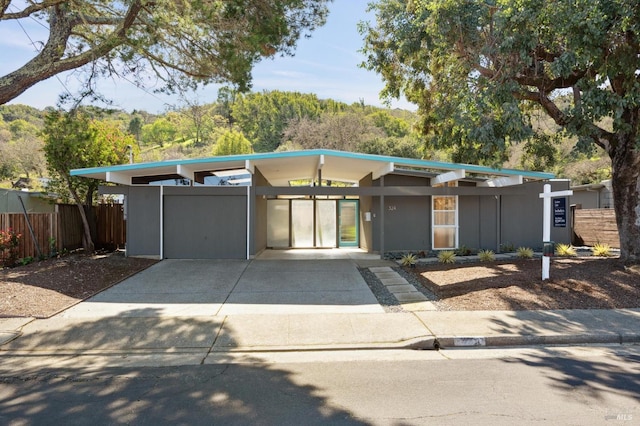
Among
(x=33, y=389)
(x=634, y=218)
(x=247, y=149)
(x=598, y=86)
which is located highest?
(x=247, y=149)

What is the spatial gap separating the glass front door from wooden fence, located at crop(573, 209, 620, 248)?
8988 mm

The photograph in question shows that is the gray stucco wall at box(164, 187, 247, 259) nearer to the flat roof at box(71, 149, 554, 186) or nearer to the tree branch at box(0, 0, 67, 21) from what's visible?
the flat roof at box(71, 149, 554, 186)

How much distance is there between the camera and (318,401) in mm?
3895

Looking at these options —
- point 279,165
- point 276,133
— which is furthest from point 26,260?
point 276,133

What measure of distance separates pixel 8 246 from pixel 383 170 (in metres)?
11.3

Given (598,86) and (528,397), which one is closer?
(528,397)

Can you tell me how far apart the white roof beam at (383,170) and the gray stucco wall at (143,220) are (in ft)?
24.5

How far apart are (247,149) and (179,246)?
1188 inches

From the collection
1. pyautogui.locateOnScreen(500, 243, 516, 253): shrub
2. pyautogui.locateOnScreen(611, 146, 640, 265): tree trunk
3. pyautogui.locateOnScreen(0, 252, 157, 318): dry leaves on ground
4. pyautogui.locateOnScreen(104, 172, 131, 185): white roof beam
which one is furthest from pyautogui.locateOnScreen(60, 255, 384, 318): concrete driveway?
pyautogui.locateOnScreen(611, 146, 640, 265): tree trunk

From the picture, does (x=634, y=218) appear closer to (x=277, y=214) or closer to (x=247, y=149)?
(x=277, y=214)

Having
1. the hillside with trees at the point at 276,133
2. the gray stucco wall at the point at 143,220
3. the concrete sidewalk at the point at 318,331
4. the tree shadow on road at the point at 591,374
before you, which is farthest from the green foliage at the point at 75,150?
the tree shadow on road at the point at 591,374

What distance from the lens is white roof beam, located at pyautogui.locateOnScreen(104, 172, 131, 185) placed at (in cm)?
1177

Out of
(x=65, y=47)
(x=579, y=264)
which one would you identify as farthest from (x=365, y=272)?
(x=65, y=47)

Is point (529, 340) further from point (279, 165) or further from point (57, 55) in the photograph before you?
point (57, 55)
